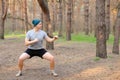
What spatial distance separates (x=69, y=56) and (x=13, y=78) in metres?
4.77

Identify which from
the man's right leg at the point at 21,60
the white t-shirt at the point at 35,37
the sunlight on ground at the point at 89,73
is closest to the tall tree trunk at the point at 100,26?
the sunlight on ground at the point at 89,73

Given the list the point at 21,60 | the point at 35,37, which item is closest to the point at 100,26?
the point at 35,37

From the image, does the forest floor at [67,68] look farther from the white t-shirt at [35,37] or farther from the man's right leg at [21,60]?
the white t-shirt at [35,37]

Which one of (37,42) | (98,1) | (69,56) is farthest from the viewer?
(69,56)

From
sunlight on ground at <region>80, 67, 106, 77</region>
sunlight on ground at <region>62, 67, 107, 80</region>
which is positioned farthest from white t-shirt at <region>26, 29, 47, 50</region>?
sunlight on ground at <region>80, 67, 106, 77</region>

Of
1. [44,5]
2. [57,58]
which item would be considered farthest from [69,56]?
[44,5]

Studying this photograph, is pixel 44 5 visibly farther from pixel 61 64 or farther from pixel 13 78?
pixel 13 78

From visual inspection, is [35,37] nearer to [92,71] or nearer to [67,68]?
[67,68]

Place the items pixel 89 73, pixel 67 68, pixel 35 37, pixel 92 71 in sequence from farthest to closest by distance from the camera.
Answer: pixel 67 68, pixel 92 71, pixel 89 73, pixel 35 37

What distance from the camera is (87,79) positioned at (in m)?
8.77

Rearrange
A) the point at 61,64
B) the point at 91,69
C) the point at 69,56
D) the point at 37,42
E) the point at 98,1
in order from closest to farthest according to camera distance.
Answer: the point at 37,42 → the point at 91,69 → the point at 61,64 → the point at 98,1 → the point at 69,56

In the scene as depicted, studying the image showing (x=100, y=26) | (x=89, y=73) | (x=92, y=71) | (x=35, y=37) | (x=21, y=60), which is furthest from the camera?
(x=100, y=26)

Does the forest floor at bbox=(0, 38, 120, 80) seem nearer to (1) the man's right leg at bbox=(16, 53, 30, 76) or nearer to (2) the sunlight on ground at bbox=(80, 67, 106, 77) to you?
(2) the sunlight on ground at bbox=(80, 67, 106, 77)

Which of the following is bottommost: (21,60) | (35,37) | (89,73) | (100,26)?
(89,73)
